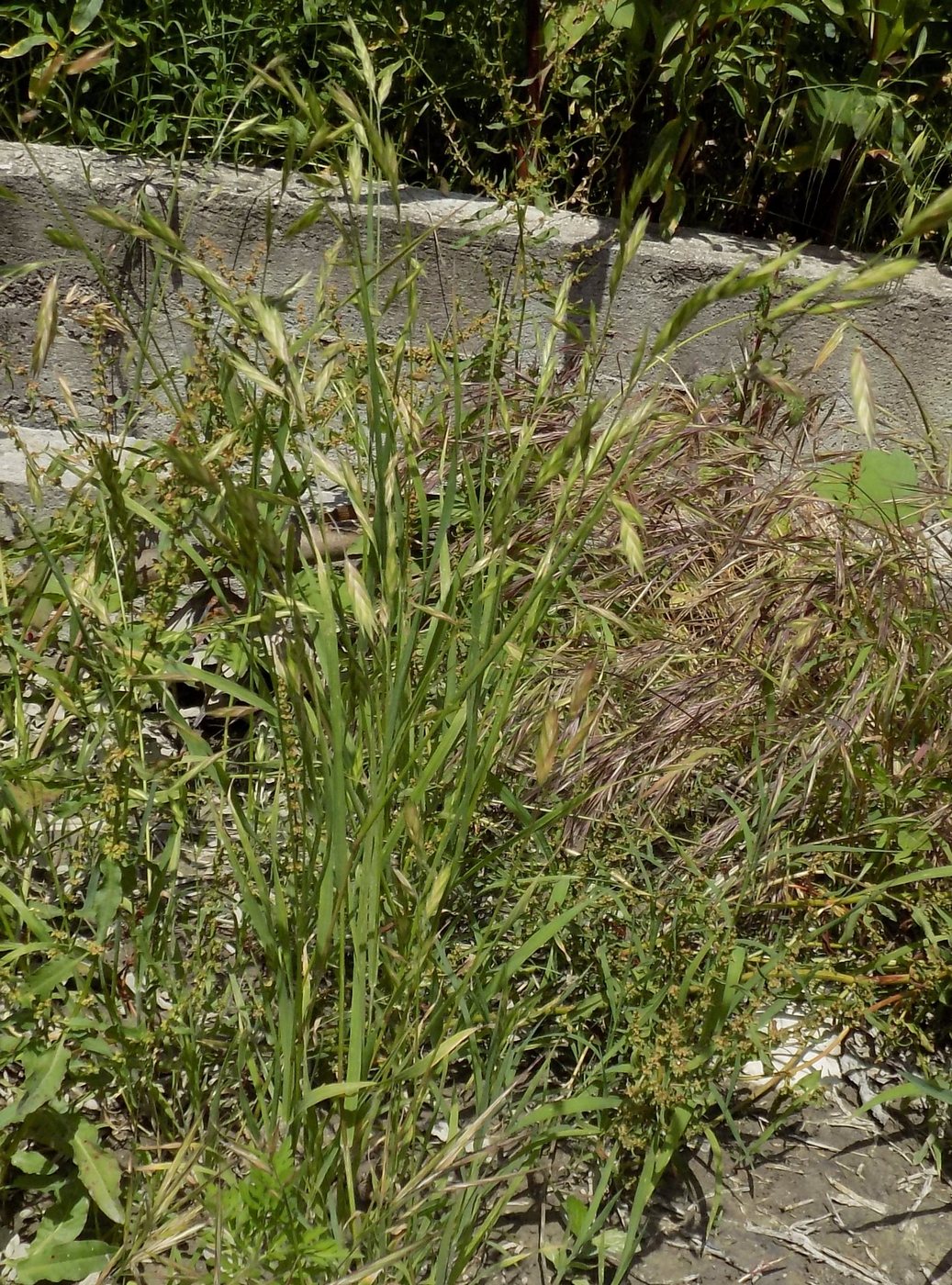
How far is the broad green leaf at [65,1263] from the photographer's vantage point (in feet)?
4.70

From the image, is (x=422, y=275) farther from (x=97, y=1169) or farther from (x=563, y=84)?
(x=97, y=1169)

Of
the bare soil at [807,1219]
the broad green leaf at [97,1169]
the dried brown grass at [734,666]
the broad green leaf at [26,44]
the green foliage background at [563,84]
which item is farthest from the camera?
the green foliage background at [563,84]

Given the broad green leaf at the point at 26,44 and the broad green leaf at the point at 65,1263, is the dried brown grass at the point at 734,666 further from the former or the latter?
the broad green leaf at the point at 26,44

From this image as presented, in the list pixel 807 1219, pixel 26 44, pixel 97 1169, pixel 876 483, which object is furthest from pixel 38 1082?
pixel 26 44

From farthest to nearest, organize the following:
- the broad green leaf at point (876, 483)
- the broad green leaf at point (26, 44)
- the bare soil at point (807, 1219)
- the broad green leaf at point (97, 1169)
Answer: the broad green leaf at point (26, 44)
the broad green leaf at point (876, 483)
the bare soil at point (807, 1219)
the broad green leaf at point (97, 1169)

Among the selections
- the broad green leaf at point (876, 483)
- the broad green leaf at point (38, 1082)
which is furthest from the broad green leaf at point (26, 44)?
the broad green leaf at point (38, 1082)

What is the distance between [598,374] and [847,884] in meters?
1.65

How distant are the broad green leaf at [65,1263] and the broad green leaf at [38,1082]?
0.16 meters

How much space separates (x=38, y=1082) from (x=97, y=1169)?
0.15m

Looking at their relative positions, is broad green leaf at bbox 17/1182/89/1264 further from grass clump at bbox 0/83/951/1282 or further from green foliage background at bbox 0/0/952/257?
green foliage background at bbox 0/0/952/257

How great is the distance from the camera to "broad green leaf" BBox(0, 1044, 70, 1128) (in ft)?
4.72

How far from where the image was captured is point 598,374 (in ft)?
10.5

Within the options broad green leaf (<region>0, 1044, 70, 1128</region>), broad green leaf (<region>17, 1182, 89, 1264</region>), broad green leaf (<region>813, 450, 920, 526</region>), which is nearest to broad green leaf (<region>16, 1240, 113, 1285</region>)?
broad green leaf (<region>17, 1182, 89, 1264</region>)

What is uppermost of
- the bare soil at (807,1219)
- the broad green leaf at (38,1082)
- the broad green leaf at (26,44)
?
the broad green leaf at (26,44)
